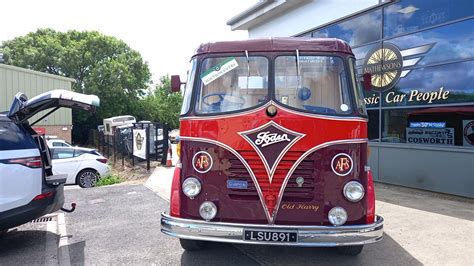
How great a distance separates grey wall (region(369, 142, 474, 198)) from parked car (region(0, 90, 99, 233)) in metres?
7.10

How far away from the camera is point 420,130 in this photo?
368 inches

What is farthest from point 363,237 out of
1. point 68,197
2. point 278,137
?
point 68,197

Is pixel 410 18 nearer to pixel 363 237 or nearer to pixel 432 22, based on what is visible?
pixel 432 22

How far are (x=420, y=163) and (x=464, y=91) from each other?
1.84 meters

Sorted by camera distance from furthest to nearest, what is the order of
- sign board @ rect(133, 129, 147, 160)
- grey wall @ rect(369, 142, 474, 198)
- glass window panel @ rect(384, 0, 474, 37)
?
sign board @ rect(133, 129, 147, 160), glass window panel @ rect(384, 0, 474, 37), grey wall @ rect(369, 142, 474, 198)

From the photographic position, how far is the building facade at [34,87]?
2275 centimetres

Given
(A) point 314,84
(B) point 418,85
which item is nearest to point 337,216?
(A) point 314,84

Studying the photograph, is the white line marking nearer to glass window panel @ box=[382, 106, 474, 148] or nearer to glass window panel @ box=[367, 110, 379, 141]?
glass window panel @ box=[382, 106, 474, 148]

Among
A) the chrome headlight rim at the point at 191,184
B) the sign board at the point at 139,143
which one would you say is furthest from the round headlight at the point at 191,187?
the sign board at the point at 139,143

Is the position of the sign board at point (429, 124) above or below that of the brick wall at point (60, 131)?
above

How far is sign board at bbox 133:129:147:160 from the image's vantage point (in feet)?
47.3

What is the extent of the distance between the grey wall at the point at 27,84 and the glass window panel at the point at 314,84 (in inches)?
802

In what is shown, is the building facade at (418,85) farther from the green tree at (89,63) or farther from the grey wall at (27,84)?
the green tree at (89,63)

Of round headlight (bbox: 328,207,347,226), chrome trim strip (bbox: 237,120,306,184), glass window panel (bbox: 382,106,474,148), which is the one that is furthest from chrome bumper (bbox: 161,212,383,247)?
glass window panel (bbox: 382,106,474,148)
